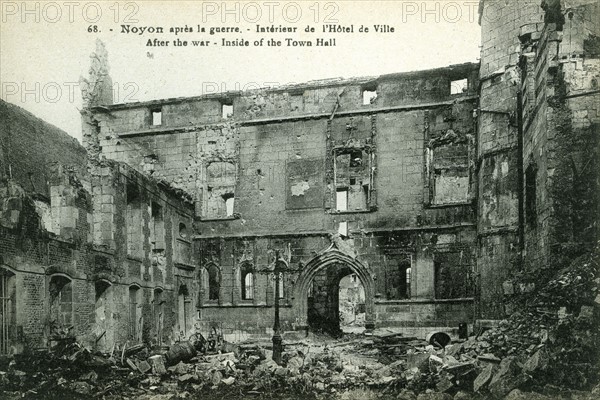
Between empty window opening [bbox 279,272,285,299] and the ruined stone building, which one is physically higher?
the ruined stone building

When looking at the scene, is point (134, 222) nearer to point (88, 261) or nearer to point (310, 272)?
point (88, 261)

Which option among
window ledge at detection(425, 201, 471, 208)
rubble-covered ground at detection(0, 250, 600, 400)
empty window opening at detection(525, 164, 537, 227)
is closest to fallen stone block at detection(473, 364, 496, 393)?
rubble-covered ground at detection(0, 250, 600, 400)

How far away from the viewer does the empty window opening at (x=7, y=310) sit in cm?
1138

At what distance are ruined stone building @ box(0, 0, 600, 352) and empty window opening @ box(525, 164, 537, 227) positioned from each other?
62 millimetres

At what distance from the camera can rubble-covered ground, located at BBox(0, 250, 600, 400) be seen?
879 centimetres

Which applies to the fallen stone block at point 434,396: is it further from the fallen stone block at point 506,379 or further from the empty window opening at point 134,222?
the empty window opening at point 134,222

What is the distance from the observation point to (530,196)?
14945 mm

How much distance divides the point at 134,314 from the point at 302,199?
23.5 feet

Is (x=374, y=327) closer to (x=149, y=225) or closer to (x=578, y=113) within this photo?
(x=149, y=225)

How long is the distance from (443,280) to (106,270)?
10640 mm

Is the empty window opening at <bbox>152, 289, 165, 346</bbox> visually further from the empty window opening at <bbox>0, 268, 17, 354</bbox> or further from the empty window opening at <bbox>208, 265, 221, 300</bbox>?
the empty window opening at <bbox>0, 268, 17, 354</bbox>

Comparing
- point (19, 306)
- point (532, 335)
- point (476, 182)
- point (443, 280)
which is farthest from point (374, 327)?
point (19, 306)

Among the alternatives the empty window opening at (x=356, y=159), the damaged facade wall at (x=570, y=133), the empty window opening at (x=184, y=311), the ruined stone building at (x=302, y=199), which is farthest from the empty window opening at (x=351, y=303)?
the damaged facade wall at (x=570, y=133)

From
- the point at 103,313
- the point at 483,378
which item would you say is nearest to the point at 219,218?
the point at 103,313
